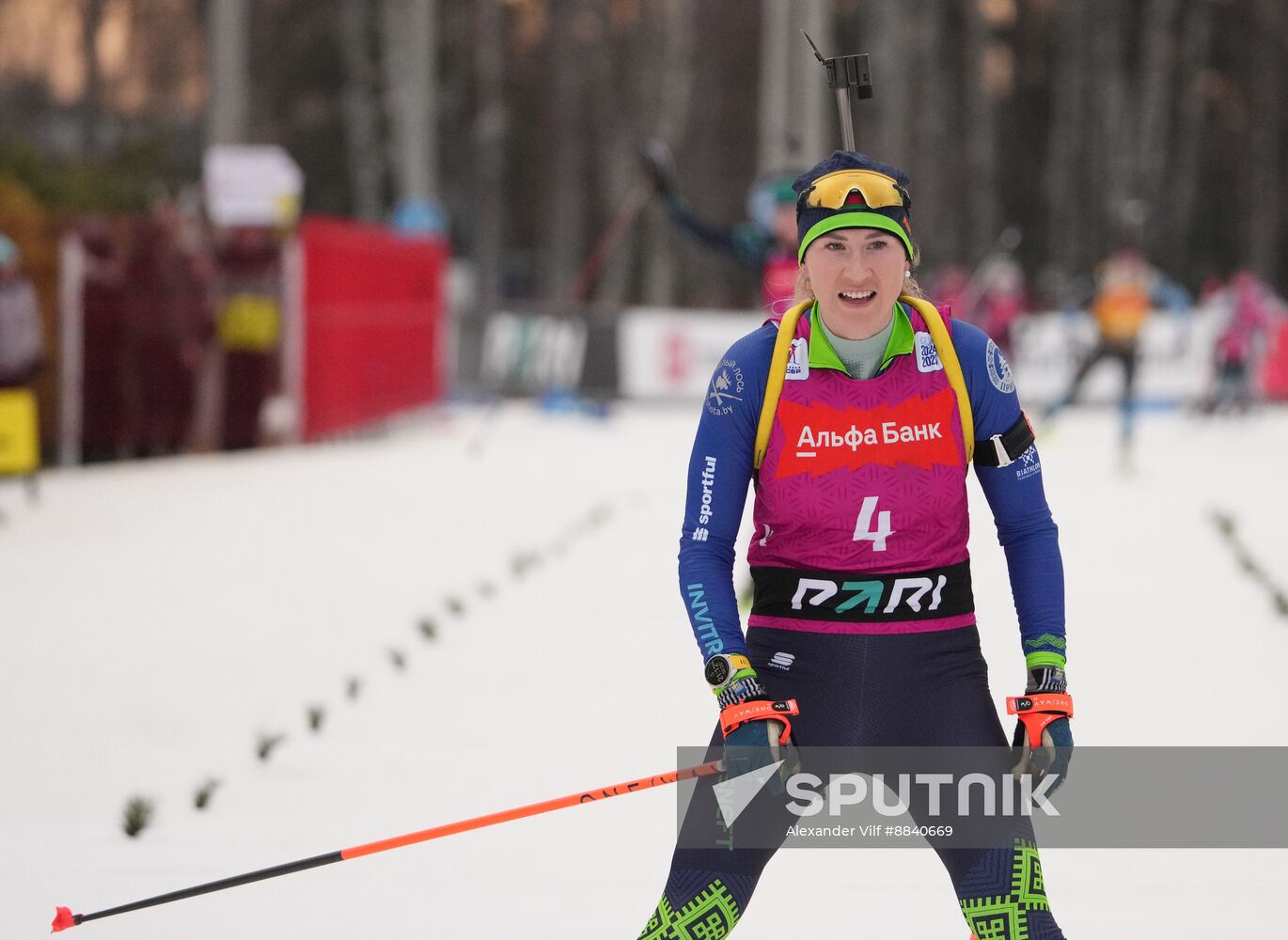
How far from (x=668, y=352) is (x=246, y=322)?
9.62 m

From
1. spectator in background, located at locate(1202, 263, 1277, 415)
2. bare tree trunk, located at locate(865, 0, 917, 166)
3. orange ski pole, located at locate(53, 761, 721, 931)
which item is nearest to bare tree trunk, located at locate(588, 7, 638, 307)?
bare tree trunk, located at locate(865, 0, 917, 166)

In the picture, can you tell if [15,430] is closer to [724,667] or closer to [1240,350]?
[724,667]

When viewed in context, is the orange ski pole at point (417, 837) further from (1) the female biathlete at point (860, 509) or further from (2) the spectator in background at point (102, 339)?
(2) the spectator in background at point (102, 339)

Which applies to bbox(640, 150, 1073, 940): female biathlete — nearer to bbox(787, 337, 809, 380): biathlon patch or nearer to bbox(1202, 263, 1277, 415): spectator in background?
bbox(787, 337, 809, 380): biathlon patch

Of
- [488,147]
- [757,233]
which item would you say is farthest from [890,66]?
[757,233]

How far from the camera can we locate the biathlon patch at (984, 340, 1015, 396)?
3305 millimetres

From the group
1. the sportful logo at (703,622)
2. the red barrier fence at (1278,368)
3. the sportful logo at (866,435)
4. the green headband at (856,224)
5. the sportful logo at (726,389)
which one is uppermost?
the green headband at (856,224)

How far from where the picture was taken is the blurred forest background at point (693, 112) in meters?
43.0

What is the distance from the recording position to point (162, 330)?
1648cm

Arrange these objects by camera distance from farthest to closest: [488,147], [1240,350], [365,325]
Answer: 1. [488,147]
2. [1240,350]
3. [365,325]

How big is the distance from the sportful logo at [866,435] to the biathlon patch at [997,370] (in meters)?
0.10

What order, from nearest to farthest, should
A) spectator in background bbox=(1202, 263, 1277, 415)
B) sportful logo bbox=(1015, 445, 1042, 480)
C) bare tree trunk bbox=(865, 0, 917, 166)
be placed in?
sportful logo bbox=(1015, 445, 1042, 480), spectator in background bbox=(1202, 263, 1277, 415), bare tree trunk bbox=(865, 0, 917, 166)

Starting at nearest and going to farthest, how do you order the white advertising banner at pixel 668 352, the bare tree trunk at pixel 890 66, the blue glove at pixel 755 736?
1. the blue glove at pixel 755 736
2. the white advertising banner at pixel 668 352
3. the bare tree trunk at pixel 890 66

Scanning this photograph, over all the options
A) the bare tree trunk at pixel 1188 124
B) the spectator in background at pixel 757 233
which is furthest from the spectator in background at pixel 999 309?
the bare tree trunk at pixel 1188 124
